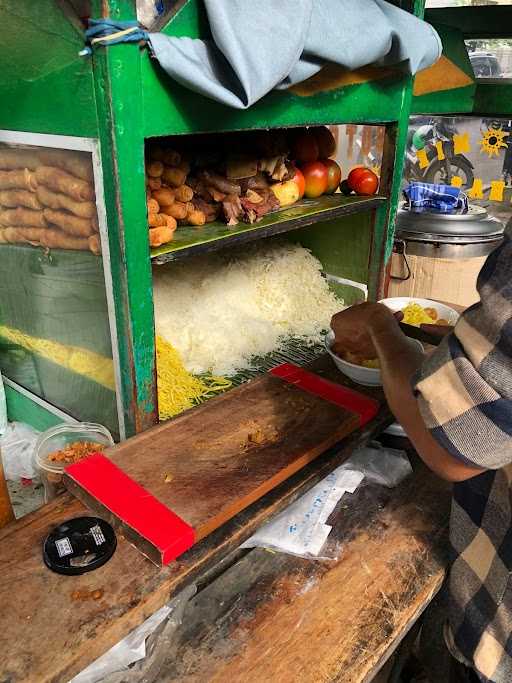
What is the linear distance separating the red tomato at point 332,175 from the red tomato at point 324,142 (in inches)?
2.3

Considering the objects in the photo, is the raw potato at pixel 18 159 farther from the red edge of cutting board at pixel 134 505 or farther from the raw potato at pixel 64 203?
the red edge of cutting board at pixel 134 505

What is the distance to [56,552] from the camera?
1179 millimetres

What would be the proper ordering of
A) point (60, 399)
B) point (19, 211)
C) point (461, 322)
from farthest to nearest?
point (60, 399), point (19, 211), point (461, 322)

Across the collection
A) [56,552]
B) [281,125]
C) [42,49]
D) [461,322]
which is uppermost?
[42,49]

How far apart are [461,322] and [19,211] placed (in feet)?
4.55

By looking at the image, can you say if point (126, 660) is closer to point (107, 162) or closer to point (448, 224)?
point (107, 162)

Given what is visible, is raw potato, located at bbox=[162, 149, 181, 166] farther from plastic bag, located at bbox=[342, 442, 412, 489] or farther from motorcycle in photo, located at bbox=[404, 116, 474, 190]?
motorcycle in photo, located at bbox=[404, 116, 474, 190]

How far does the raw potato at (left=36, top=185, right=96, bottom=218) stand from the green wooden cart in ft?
0.25

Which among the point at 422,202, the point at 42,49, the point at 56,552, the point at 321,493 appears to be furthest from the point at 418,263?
the point at 56,552

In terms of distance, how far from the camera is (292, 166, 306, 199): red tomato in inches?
94.8

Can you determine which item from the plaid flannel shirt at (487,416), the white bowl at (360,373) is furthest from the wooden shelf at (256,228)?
the plaid flannel shirt at (487,416)

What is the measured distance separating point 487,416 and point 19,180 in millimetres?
1460

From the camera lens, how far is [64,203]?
62.2 inches

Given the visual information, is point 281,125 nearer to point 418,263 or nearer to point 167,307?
point 167,307
